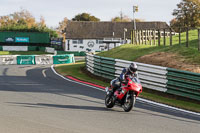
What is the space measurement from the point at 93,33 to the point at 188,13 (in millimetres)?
23695

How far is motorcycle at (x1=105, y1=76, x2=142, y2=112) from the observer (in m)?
10.8

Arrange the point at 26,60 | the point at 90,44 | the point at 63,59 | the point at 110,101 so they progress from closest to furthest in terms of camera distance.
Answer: the point at 110,101 → the point at 26,60 → the point at 63,59 → the point at 90,44

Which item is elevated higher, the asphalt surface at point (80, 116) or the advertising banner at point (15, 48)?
the advertising banner at point (15, 48)

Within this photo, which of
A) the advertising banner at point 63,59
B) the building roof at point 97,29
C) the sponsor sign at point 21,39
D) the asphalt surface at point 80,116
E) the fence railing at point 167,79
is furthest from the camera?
the building roof at point 97,29

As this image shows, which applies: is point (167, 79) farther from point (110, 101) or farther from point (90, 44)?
point (90, 44)

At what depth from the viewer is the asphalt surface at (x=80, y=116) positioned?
28.7 feet

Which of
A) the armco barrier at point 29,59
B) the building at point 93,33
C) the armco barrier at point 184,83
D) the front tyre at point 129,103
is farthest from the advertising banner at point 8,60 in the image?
the building at point 93,33

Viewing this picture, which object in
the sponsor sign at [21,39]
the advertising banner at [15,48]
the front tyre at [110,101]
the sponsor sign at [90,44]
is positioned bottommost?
the front tyre at [110,101]

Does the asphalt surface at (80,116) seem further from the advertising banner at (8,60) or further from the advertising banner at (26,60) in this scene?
the advertising banner at (8,60)

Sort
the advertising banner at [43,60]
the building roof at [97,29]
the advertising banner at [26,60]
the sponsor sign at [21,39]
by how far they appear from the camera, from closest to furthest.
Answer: the advertising banner at [26,60] → the advertising banner at [43,60] → the sponsor sign at [21,39] → the building roof at [97,29]

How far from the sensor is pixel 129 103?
36.5 feet

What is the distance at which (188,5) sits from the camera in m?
74.6

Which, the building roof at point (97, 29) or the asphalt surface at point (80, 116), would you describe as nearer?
the asphalt surface at point (80, 116)

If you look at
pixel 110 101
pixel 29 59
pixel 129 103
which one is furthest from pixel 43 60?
pixel 129 103
